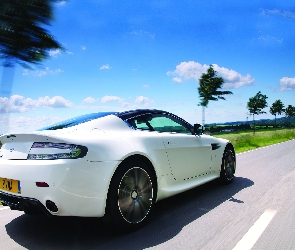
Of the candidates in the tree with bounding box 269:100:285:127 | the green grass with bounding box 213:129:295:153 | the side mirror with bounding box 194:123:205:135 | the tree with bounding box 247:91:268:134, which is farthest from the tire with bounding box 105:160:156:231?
the tree with bounding box 269:100:285:127

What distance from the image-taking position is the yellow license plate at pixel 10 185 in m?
2.93

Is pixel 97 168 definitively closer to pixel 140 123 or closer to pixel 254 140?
pixel 140 123

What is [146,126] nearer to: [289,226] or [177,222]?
[177,222]

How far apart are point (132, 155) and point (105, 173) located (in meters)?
0.46

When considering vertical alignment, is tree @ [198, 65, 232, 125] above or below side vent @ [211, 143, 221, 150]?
above

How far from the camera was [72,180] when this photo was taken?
2758mm

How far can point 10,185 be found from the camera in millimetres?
3008

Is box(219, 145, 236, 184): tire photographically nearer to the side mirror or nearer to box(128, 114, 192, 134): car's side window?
the side mirror

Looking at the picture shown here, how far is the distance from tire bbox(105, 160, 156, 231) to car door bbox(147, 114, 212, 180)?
526mm

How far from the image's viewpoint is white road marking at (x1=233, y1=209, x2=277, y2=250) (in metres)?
2.83

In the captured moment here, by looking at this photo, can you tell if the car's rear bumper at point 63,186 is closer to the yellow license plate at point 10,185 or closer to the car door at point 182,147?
the yellow license plate at point 10,185

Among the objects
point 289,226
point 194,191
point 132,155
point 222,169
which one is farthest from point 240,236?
point 222,169

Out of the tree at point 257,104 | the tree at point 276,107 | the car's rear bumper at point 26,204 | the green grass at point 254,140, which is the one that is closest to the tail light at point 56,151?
the car's rear bumper at point 26,204

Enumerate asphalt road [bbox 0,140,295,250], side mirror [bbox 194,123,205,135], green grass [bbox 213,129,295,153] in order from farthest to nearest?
green grass [bbox 213,129,295,153]
side mirror [bbox 194,123,205,135]
asphalt road [bbox 0,140,295,250]
